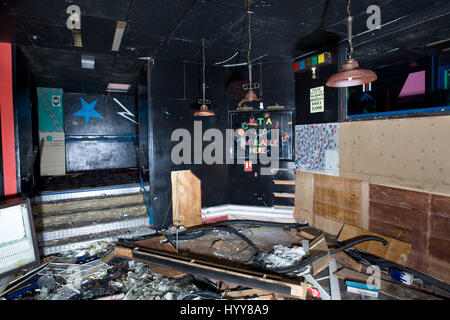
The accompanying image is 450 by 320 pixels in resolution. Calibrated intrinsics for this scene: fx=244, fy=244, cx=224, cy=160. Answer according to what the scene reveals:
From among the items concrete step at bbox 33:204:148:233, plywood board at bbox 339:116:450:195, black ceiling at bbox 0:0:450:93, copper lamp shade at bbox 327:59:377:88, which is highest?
black ceiling at bbox 0:0:450:93

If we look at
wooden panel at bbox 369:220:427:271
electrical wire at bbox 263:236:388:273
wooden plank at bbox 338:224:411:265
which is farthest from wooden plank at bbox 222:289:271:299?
wooden panel at bbox 369:220:427:271

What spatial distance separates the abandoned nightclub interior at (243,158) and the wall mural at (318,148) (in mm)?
29

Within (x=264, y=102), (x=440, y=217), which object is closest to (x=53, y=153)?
(x=264, y=102)

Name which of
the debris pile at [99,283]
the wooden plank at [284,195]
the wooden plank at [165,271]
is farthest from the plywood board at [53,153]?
the wooden plank at [284,195]

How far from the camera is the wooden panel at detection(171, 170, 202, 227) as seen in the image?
17.4 feet

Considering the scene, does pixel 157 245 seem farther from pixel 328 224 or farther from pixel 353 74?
pixel 353 74

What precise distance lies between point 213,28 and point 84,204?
4341 millimetres

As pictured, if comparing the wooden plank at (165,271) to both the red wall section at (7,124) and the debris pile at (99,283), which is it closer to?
the debris pile at (99,283)

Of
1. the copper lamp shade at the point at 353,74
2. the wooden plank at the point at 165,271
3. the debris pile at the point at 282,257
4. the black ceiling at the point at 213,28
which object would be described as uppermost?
the black ceiling at the point at 213,28

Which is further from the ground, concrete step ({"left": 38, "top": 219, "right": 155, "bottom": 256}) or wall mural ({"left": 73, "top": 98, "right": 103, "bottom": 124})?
wall mural ({"left": 73, "top": 98, "right": 103, "bottom": 124})

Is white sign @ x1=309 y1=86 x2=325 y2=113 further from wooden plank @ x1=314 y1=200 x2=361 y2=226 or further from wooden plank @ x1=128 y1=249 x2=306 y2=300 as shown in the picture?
wooden plank @ x1=128 y1=249 x2=306 y2=300

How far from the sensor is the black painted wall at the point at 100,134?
28.3 ft

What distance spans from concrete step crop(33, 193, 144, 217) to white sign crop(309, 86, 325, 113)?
4.33 metres
